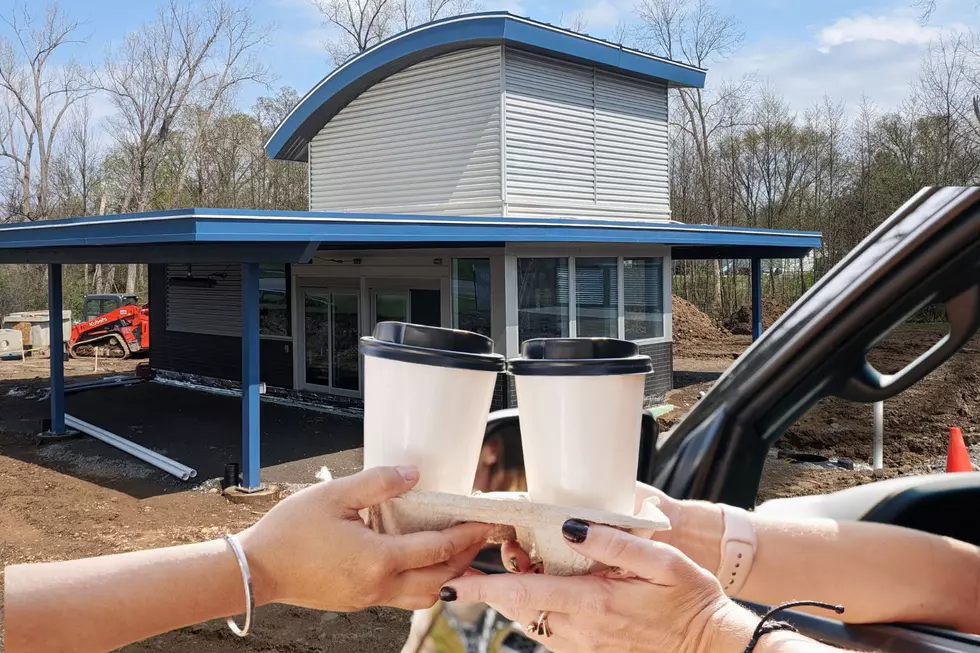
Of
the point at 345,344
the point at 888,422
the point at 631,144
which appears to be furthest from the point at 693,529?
the point at 631,144

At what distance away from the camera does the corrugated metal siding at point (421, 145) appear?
12.9m

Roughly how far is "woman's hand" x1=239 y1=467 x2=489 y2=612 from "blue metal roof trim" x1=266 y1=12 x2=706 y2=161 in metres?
11.7

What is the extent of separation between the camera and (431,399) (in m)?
1.31

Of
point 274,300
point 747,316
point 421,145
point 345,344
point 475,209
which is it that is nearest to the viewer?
point 475,209

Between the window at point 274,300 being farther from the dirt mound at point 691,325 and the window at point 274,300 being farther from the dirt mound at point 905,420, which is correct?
the dirt mound at point 691,325

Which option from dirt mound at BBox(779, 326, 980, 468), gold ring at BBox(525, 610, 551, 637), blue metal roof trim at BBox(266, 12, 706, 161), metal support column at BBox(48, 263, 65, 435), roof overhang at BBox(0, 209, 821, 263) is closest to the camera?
gold ring at BBox(525, 610, 551, 637)

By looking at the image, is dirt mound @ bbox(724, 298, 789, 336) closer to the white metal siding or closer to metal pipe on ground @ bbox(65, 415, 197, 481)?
the white metal siding

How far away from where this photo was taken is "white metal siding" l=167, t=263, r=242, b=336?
53.7ft

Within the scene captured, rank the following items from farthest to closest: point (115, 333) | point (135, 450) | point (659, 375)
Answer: point (115, 333) → point (659, 375) → point (135, 450)

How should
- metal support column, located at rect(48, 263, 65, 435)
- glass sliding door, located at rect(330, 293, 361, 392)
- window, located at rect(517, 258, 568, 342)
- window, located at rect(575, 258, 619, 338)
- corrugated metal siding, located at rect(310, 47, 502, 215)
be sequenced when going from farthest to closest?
glass sliding door, located at rect(330, 293, 361, 392) < window, located at rect(575, 258, 619, 338) < corrugated metal siding, located at rect(310, 47, 502, 215) < window, located at rect(517, 258, 568, 342) < metal support column, located at rect(48, 263, 65, 435)

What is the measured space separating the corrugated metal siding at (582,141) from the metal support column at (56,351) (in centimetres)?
700

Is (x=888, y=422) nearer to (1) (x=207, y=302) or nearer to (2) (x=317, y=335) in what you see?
(2) (x=317, y=335)

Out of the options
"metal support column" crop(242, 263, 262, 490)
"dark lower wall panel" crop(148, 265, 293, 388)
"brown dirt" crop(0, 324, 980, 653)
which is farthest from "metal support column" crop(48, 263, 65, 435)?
"metal support column" crop(242, 263, 262, 490)

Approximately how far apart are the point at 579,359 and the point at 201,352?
55.9 ft
